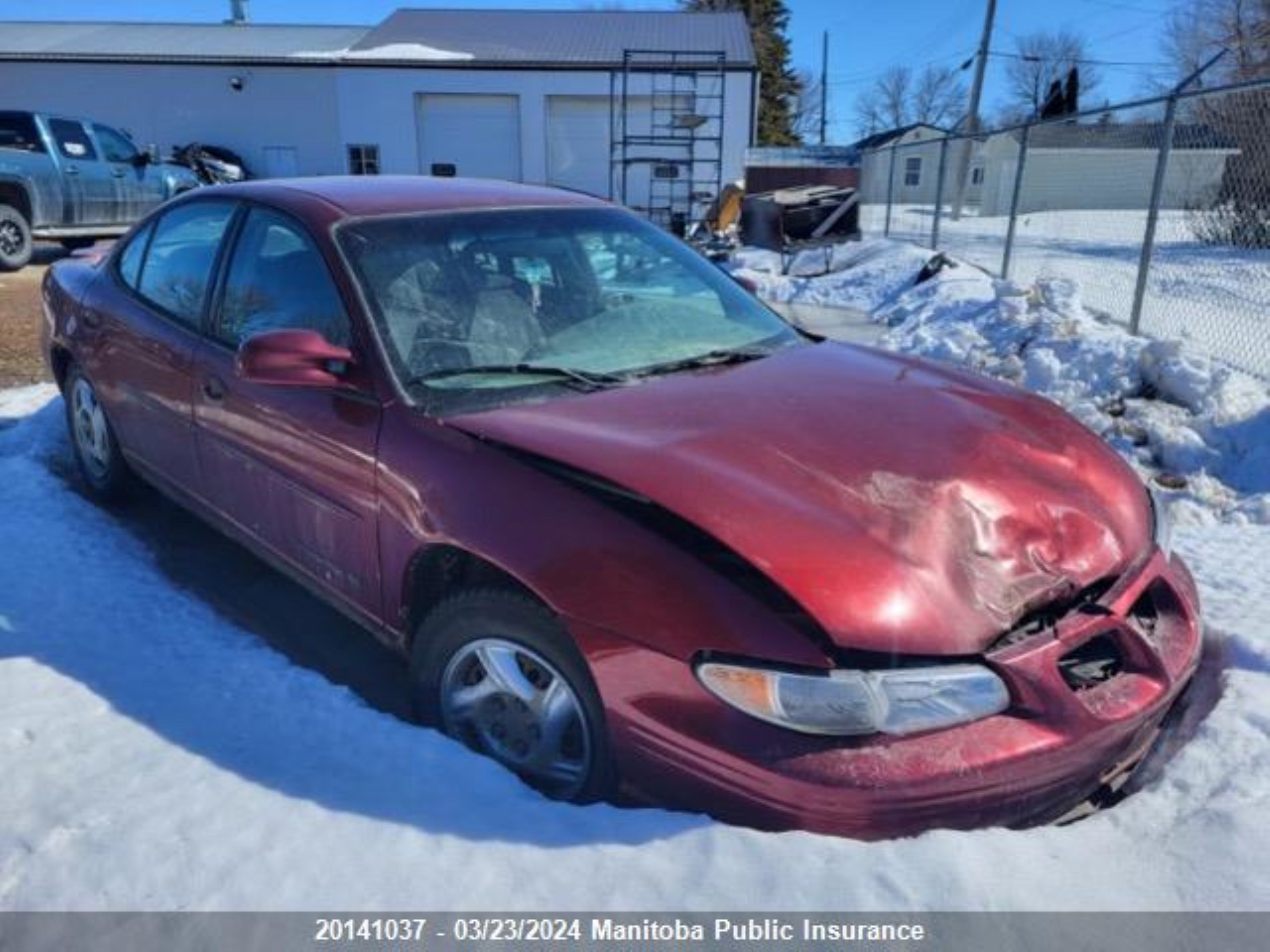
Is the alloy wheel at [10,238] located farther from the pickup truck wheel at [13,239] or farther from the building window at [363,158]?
the building window at [363,158]

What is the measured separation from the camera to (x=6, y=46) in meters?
25.3

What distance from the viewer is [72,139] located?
12.7 m

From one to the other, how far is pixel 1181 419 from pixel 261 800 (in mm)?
4841

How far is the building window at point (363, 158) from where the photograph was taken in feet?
77.7

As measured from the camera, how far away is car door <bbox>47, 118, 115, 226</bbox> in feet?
40.6

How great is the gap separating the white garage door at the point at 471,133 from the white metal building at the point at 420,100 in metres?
0.04

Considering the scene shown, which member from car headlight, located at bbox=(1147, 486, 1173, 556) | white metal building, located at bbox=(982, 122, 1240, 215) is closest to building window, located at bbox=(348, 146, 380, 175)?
white metal building, located at bbox=(982, 122, 1240, 215)

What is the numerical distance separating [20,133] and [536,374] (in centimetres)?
1325

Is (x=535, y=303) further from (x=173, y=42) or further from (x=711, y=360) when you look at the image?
(x=173, y=42)

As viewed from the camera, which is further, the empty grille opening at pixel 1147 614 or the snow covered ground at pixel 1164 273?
the snow covered ground at pixel 1164 273

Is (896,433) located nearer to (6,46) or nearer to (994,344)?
(994,344)

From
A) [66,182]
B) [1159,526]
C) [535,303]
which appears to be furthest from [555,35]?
[1159,526]
